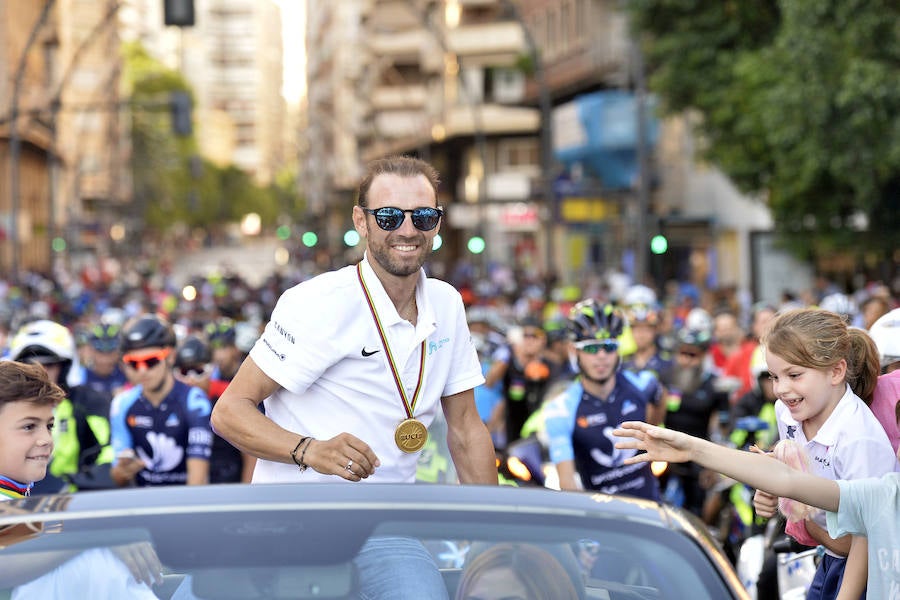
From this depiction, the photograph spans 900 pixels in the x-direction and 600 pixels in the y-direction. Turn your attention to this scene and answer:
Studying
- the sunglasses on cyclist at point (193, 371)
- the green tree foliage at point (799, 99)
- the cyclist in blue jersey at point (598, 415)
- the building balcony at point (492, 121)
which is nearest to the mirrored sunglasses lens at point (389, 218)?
the cyclist in blue jersey at point (598, 415)

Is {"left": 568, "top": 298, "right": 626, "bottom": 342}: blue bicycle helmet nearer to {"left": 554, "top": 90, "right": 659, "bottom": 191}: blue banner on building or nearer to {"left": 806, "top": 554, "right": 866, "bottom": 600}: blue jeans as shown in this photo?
{"left": 806, "top": 554, "right": 866, "bottom": 600}: blue jeans

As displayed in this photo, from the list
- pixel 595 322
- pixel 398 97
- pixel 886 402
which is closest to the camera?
pixel 886 402

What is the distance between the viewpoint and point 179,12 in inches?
925

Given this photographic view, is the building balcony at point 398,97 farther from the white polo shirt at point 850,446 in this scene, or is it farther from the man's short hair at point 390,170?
the white polo shirt at point 850,446

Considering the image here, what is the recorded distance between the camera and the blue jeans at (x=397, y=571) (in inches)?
126

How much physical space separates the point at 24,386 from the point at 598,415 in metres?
3.78

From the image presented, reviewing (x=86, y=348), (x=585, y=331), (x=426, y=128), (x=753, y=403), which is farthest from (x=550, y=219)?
(x=426, y=128)

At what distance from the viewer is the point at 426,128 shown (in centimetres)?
8256

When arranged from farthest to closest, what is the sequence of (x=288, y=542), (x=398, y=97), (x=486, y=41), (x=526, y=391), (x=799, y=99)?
1. (x=398, y=97)
2. (x=486, y=41)
3. (x=799, y=99)
4. (x=526, y=391)
5. (x=288, y=542)

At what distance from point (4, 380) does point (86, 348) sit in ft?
35.2

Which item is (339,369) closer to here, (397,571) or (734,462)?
(734,462)

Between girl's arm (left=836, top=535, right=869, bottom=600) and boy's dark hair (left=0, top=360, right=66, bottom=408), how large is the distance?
2305mm

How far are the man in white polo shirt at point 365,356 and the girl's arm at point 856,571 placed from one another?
1.23 meters

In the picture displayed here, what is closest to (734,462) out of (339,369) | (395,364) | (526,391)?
(395,364)
